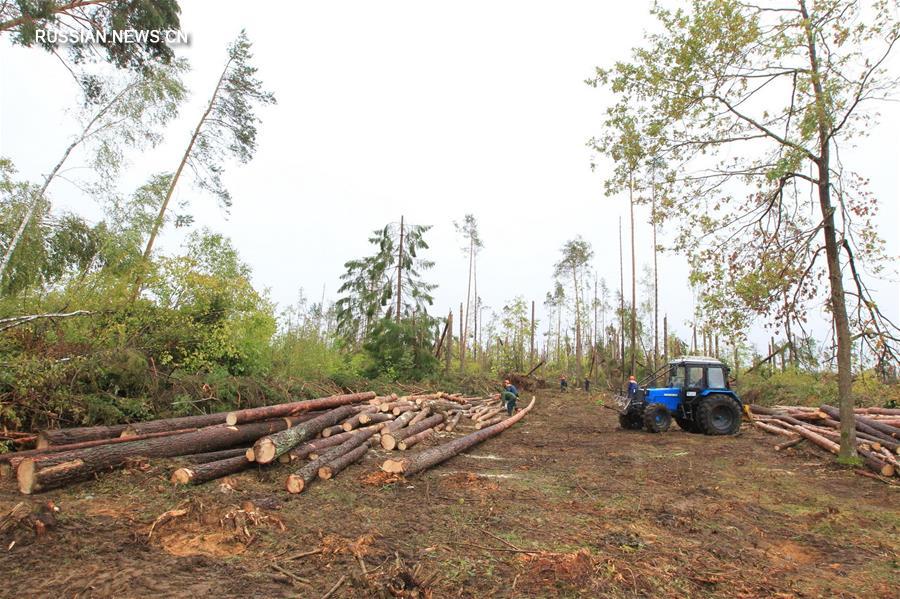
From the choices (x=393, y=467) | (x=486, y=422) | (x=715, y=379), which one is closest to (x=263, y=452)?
(x=393, y=467)

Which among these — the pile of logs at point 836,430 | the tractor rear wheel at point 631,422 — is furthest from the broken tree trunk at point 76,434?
the pile of logs at point 836,430

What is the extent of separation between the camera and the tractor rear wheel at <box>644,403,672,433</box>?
12.7 m

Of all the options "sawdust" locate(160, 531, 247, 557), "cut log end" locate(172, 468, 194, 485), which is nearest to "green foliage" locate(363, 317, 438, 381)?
"cut log end" locate(172, 468, 194, 485)

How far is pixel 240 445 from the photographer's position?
7695 millimetres

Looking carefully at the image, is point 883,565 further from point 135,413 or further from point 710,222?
point 135,413

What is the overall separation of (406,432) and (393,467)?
117 inches

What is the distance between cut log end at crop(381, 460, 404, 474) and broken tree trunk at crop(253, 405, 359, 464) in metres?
1.55

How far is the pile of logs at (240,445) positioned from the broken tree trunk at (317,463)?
13 mm

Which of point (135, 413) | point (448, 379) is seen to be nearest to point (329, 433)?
point (135, 413)

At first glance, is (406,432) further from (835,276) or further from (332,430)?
(835,276)

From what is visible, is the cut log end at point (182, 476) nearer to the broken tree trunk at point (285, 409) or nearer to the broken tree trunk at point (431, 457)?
the broken tree trunk at point (285, 409)

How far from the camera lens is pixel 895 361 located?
7.64 m

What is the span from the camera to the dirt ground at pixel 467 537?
3.59 metres

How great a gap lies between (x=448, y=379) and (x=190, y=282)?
13314 mm
